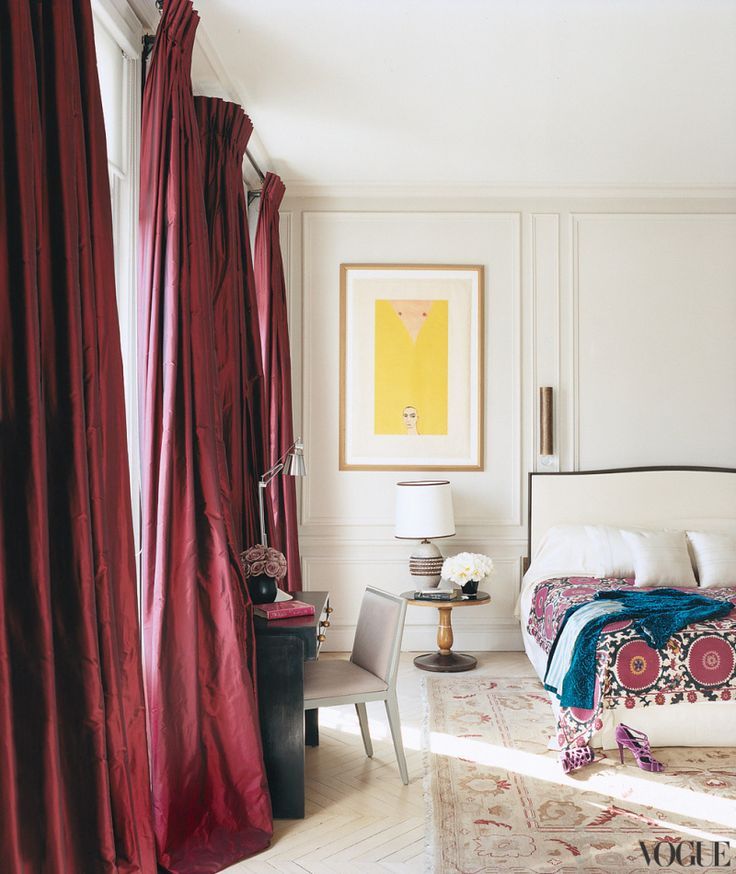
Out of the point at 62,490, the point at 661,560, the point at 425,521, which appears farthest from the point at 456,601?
the point at 62,490

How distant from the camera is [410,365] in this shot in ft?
17.0

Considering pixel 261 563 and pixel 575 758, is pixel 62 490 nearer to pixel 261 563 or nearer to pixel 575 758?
pixel 261 563

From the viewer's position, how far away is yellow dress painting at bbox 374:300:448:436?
203 inches

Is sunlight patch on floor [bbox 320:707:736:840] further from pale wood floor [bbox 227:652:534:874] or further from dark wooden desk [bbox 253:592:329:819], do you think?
dark wooden desk [bbox 253:592:329:819]

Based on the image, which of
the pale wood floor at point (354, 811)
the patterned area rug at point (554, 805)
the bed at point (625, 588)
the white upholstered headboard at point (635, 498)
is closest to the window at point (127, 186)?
the pale wood floor at point (354, 811)

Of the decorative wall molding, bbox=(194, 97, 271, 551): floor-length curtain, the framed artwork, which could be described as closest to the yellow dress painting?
the framed artwork

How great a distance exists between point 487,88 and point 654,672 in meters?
2.70

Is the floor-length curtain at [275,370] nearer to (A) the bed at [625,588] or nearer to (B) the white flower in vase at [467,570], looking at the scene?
(B) the white flower in vase at [467,570]

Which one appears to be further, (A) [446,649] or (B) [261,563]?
(A) [446,649]

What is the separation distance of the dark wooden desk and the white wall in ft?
7.50

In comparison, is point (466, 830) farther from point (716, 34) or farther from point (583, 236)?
point (583, 236)

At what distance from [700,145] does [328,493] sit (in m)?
3.00

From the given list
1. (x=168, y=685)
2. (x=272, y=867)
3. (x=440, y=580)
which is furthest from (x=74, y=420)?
(x=440, y=580)

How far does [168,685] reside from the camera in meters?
2.52
